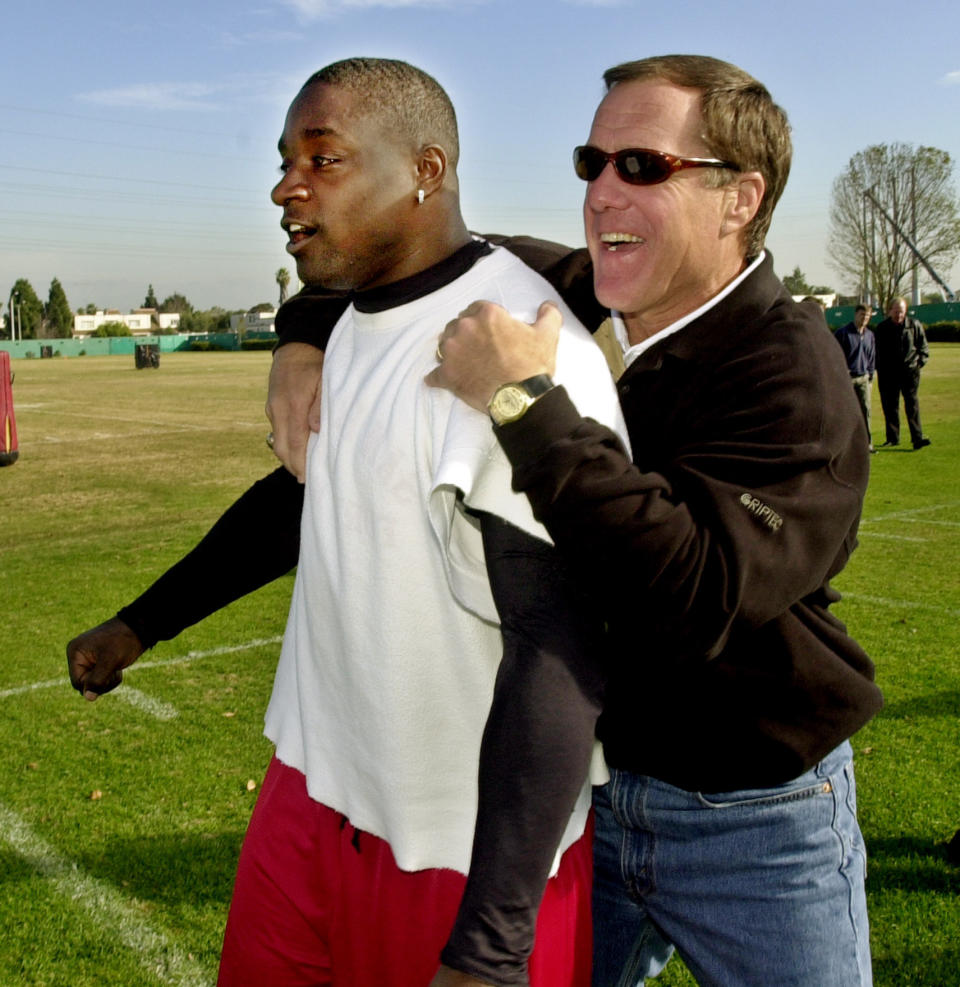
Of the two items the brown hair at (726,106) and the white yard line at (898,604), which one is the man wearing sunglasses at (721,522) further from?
the white yard line at (898,604)

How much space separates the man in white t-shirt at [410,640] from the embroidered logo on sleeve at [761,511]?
227 millimetres

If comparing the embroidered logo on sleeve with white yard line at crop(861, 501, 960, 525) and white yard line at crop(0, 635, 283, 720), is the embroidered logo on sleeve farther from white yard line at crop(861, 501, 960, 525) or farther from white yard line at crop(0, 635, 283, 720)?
white yard line at crop(861, 501, 960, 525)

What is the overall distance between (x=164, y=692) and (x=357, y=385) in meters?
4.57

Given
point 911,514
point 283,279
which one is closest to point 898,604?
point 911,514

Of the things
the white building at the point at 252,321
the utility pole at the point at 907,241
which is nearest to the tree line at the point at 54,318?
the white building at the point at 252,321

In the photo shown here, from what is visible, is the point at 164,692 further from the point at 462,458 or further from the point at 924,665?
the point at 462,458

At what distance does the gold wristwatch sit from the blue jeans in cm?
78

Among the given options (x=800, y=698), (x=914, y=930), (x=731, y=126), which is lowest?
(x=914, y=930)

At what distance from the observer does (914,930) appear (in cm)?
377

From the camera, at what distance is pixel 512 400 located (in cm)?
153

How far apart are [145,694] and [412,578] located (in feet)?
15.4

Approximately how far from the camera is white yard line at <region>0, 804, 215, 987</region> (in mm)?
3547

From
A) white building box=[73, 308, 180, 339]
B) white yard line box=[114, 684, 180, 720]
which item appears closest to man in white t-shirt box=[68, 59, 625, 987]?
white yard line box=[114, 684, 180, 720]

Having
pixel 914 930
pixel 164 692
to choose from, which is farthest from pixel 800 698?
pixel 164 692
